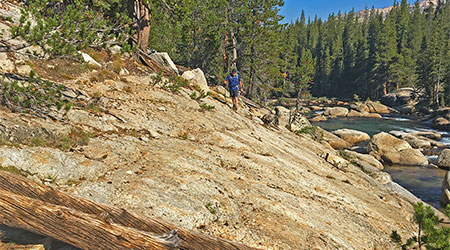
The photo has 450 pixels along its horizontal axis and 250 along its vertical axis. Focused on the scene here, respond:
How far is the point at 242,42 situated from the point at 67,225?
25.7m

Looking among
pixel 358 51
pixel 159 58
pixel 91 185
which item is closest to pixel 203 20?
pixel 159 58

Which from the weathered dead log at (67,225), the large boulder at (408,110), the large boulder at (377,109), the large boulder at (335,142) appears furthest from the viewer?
the large boulder at (377,109)

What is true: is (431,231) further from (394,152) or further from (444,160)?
(394,152)

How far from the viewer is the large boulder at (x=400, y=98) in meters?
60.6

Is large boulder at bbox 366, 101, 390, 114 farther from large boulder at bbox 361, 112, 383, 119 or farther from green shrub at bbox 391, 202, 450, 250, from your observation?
green shrub at bbox 391, 202, 450, 250

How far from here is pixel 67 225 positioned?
3398mm

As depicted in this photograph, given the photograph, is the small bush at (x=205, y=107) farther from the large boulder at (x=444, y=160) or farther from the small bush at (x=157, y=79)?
the large boulder at (x=444, y=160)

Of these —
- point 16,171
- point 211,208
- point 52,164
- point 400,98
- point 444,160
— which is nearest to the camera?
point 16,171

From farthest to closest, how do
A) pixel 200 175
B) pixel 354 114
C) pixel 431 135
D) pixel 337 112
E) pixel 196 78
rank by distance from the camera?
1. pixel 354 114
2. pixel 337 112
3. pixel 431 135
4. pixel 196 78
5. pixel 200 175

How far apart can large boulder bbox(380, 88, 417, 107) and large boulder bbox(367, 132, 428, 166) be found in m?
41.0

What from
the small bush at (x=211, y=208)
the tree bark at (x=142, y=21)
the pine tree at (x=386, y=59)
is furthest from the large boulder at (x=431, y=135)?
the pine tree at (x=386, y=59)

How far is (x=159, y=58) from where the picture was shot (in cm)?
1648

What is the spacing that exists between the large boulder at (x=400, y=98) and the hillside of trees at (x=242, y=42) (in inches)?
172

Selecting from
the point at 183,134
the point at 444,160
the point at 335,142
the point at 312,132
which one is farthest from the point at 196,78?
the point at 444,160
